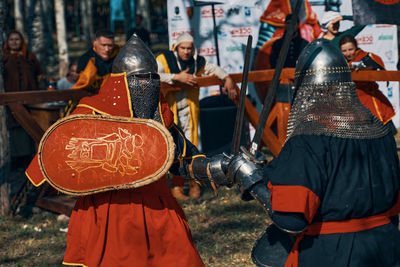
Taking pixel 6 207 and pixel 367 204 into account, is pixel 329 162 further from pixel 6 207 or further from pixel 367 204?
pixel 6 207

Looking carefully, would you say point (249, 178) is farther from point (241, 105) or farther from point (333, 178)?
point (241, 105)

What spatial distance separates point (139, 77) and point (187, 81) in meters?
2.79

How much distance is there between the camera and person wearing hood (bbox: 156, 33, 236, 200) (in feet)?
20.5

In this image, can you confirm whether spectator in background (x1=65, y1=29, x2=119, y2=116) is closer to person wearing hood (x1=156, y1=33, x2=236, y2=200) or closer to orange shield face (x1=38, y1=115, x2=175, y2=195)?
person wearing hood (x1=156, y1=33, x2=236, y2=200)

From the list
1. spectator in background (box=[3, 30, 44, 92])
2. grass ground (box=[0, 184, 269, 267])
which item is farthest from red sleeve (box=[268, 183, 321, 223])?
spectator in background (box=[3, 30, 44, 92])

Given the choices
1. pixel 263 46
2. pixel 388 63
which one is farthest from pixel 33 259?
pixel 388 63

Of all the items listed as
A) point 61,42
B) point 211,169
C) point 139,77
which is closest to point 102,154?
point 139,77

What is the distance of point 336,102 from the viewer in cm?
252

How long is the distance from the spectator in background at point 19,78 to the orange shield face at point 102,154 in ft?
17.9

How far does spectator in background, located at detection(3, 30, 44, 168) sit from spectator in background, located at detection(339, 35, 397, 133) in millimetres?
4774

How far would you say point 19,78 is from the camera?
8664 millimetres

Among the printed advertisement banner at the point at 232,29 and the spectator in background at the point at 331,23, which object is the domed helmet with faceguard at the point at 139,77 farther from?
the printed advertisement banner at the point at 232,29

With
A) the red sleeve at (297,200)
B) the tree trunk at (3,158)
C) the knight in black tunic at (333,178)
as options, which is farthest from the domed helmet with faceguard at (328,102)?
the tree trunk at (3,158)

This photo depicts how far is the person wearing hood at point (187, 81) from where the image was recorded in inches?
246
